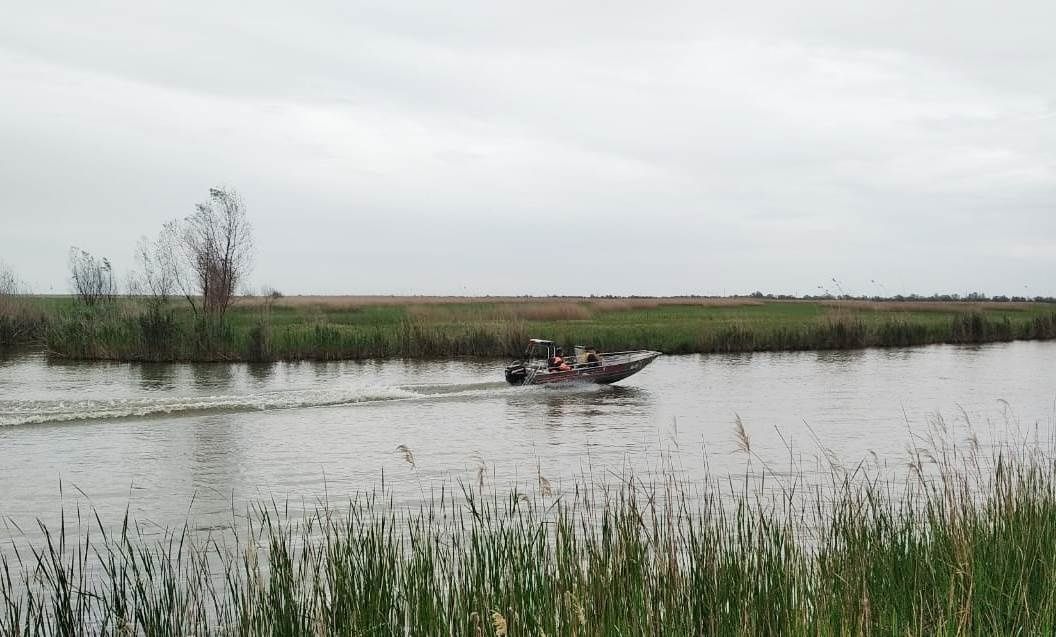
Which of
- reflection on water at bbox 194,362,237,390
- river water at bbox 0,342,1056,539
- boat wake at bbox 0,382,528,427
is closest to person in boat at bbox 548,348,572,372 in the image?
river water at bbox 0,342,1056,539

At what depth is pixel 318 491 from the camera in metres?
11.3

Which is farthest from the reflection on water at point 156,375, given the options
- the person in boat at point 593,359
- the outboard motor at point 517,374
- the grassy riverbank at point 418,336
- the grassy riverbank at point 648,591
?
the grassy riverbank at point 648,591

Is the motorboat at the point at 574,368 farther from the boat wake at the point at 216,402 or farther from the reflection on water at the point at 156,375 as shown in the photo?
the reflection on water at the point at 156,375

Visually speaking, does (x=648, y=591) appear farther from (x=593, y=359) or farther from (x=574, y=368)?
(x=593, y=359)

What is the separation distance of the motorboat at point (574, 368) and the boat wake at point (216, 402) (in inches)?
22.7

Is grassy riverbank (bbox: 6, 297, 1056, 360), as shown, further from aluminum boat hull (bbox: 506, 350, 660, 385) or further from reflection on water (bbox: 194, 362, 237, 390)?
aluminum boat hull (bbox: 506, 350, 660, 385)

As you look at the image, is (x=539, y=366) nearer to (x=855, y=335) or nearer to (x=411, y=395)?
(x=411, y=395)

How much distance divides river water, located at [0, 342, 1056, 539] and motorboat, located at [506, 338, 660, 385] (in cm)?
44

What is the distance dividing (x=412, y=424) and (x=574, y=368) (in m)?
6.62

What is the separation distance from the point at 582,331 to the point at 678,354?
12.4 feet

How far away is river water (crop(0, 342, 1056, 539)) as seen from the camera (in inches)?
463

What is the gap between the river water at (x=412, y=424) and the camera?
1176cm

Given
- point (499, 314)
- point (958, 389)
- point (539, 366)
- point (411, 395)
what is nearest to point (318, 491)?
point (411, 395)

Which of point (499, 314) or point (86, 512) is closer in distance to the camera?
point (86, 512)
